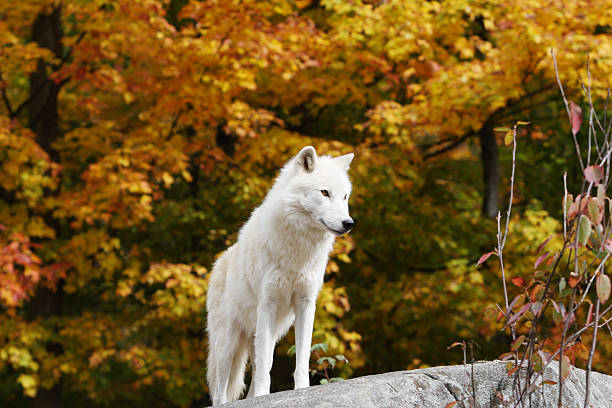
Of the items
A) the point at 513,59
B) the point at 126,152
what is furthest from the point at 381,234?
the point at 126,152

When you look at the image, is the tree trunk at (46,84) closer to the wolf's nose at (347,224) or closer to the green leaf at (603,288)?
the wolf's nose at (347,224)

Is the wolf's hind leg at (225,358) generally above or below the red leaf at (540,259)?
below

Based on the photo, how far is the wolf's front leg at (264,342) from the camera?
3.92 metres

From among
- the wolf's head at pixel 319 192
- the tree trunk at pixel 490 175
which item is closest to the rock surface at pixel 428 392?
the wolf's head at pixel 319 192

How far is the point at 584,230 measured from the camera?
214 cm

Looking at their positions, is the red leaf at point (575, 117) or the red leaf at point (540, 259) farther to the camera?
the red leaf at point (540, 259)

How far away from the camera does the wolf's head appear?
12.4ft

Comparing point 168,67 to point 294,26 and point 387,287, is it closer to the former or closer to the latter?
point 294,26

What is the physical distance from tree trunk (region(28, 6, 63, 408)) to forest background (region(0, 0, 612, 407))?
0.03 m

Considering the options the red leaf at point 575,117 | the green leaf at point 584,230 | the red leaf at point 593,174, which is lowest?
the green leaf at point 584,230

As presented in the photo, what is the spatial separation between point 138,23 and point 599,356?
8.04 metres

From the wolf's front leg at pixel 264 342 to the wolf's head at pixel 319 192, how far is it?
1.82 feet

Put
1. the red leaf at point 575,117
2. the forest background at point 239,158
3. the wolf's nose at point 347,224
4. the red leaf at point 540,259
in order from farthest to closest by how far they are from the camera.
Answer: the forest background at point 239,158 → the wolf's nose at point 347,224 → the red leaf at point 540,259 → the red leaf at point 575,117

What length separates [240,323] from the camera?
14.6ft
